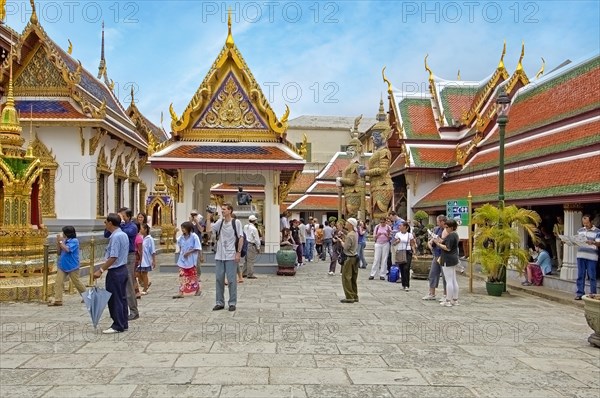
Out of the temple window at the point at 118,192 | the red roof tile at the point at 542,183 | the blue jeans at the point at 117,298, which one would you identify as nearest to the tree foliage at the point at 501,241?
the red roof tile at the point at 542,183

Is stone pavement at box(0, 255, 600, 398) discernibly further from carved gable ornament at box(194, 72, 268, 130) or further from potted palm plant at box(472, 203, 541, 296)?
carved gable ornament at box(194, 72, 268, 130)

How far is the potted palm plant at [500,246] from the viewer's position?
12.4 metres

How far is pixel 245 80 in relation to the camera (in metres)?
17.3

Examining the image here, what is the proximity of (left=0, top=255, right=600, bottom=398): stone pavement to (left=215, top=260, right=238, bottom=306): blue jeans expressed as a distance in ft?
1.18

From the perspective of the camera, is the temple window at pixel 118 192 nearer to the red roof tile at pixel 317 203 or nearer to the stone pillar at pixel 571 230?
the stone pillar at pixel 571 230

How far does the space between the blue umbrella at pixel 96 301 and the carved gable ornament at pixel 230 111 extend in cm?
994

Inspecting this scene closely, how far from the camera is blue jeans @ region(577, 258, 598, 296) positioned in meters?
10.7

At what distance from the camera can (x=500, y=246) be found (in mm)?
12609

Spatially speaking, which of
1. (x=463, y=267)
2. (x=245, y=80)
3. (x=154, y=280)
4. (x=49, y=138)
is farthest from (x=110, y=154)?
(x=463, y=267)

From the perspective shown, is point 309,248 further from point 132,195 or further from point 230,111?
point 132,195

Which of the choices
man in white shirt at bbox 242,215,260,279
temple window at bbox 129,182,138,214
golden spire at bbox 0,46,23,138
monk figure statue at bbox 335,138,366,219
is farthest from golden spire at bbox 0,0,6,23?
monk figure statue at bbox 335,138,366,219

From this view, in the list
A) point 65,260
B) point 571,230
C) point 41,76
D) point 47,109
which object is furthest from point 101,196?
point 571,230

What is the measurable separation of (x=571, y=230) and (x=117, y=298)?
9.49 metres

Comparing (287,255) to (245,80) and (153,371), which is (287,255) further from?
(153,371)
